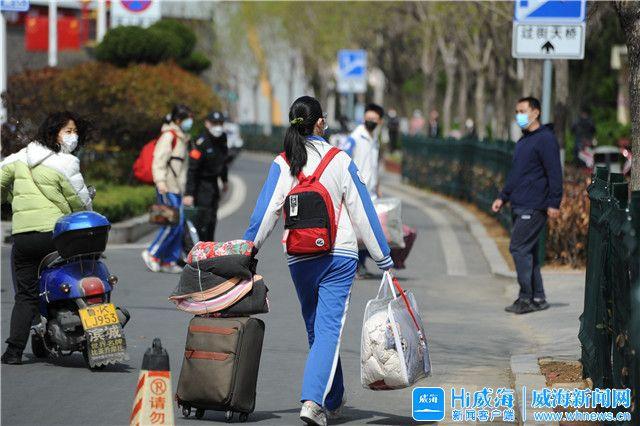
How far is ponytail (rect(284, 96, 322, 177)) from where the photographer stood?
7805 mm

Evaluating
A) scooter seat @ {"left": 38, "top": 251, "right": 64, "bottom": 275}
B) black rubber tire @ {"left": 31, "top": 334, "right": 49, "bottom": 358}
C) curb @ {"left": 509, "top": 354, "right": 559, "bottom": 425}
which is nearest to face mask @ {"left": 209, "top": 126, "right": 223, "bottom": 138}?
black rubber tire @ {"left": 31, "top": 334, "right": 49, "bottom": 358}

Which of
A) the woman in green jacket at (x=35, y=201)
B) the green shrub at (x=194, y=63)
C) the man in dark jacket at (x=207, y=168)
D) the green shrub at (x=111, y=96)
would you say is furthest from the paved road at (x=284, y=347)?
the green shrub at (x=194, y=63)

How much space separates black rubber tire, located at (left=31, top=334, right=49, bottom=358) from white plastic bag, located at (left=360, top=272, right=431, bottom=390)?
121 inches

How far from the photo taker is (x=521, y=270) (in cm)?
1240

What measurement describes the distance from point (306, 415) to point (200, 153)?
27.8ft

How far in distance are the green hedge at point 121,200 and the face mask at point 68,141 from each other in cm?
918

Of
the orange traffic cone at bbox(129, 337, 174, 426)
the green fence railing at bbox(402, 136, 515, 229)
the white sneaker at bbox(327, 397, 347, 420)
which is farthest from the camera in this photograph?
the green fence railing at bbox(402, 136, 515, 229)

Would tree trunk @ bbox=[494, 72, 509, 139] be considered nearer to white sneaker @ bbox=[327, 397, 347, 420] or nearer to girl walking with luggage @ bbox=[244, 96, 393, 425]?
white sneaker @ bbox=[327, 397, 347, 420]

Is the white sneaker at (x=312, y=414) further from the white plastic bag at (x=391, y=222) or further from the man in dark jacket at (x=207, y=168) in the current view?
the man in dark jacket at (x=207, y=168)

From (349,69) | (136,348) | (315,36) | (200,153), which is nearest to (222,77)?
(315,36)

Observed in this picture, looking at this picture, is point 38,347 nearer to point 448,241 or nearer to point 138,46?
point 448,241

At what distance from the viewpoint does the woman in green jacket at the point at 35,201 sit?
9.73 metres

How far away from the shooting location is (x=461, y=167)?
28766 millimetres

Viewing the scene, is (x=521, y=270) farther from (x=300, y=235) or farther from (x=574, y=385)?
(x=300, y=235)
